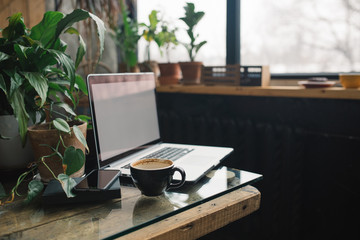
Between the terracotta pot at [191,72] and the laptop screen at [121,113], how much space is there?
775mm

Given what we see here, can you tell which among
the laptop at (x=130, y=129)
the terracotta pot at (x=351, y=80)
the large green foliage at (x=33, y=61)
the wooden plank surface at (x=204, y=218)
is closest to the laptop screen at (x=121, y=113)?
the laptop at (x=130, y=129)

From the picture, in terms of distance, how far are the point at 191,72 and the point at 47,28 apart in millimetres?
1198

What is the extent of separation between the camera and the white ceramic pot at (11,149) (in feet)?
2.78

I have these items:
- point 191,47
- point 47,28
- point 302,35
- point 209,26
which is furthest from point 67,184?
point 209,26

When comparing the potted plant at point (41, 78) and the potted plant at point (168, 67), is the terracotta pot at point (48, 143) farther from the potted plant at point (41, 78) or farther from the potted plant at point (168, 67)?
the potted plant at point (168, 67)

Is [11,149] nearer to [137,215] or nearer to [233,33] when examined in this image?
[137,215]

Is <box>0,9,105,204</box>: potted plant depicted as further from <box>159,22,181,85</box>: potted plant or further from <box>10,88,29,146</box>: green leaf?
<box>159,22,181,85</box>: potted plant

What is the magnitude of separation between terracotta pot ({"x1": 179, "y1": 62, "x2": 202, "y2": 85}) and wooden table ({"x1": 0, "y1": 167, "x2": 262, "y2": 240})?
123cm

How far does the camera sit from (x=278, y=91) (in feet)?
5.23

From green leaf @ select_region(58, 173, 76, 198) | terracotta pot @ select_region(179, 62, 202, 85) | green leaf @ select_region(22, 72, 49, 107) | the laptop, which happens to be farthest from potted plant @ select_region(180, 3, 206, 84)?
green leaf @ select_region(58, 173, 76, 198)

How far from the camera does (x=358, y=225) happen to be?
1552 mm

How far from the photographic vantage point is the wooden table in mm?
596

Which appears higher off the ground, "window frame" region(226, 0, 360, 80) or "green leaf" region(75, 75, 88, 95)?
"window frame" region(226, 0, 360, 80)

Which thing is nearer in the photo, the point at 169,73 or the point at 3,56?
the point at 3,56
